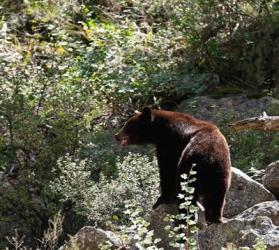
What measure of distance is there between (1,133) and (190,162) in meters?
4.09

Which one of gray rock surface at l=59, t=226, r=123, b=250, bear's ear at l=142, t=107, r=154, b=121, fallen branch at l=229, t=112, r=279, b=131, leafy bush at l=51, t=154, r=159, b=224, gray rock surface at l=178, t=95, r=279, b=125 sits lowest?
gray rock surface at l=178, t=95, r=279, b=125

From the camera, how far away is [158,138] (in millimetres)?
8984

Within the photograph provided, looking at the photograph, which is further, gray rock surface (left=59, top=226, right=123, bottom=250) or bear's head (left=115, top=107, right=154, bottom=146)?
bear's head (left=115, top=107, right=154, bottom=146)

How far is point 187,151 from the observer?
26.2 ft

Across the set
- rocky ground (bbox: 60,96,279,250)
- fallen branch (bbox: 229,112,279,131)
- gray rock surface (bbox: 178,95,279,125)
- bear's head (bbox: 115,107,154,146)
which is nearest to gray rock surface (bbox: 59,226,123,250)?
rocky ground (bbox: 60,96,279,250)

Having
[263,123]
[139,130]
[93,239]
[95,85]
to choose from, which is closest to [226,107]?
[95,85]

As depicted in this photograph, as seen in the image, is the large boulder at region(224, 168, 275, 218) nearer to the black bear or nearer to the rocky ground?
the rocky ground

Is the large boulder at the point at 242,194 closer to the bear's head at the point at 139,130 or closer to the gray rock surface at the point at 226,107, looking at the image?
the bear's head at the point at 139,130

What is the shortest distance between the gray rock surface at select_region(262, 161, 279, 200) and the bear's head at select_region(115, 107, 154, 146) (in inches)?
49.6

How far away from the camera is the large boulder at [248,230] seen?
6.96 meters

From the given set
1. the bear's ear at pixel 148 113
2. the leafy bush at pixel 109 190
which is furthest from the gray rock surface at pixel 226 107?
the bear's ear at pixel 148 113

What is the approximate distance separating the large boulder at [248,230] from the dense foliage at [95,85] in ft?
6.14

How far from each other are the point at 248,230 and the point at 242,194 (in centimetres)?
163

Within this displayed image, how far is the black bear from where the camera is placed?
777 centimetres
